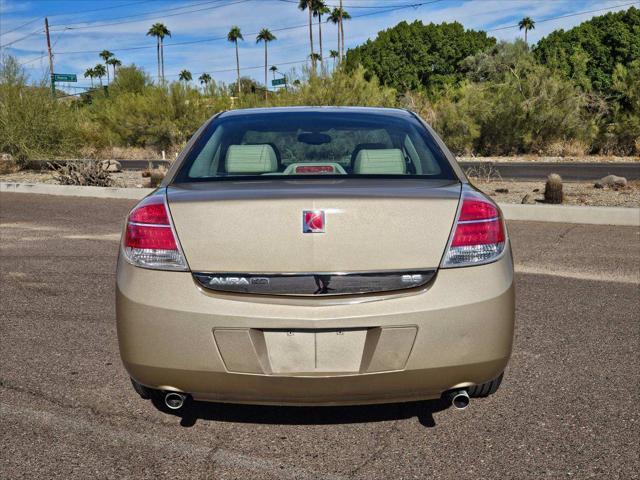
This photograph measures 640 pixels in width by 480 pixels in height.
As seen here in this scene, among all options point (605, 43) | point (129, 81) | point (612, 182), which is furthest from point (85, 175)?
point (605, 43)

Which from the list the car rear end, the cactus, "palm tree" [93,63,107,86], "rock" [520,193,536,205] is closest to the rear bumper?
the car rear end

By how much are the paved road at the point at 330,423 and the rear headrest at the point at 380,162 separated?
47.5 inches

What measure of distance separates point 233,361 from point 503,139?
29550mm

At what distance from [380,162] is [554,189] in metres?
9.39

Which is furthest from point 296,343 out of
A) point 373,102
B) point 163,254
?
point 373,102

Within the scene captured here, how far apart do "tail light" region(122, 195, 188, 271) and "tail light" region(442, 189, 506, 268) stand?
1071 mm

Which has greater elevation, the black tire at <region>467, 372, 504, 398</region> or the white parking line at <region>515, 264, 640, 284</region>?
the black tire at <region>467, 372, 504, 398</region>

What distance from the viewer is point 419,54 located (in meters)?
71.9

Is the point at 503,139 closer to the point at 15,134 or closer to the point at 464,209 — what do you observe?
the point at 15,134

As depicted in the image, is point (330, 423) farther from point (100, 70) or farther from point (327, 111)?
point (100, 70)

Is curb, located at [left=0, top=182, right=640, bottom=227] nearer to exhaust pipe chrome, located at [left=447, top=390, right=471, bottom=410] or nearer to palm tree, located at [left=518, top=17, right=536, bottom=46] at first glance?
exhaust pipe chrome, located at [left=447, top=390, right=471, bottom=410]

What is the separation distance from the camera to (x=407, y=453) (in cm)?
296

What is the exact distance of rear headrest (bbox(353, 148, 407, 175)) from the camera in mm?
3305

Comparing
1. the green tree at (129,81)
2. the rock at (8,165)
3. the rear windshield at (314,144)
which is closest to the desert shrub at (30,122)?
the rock at (8,165)
